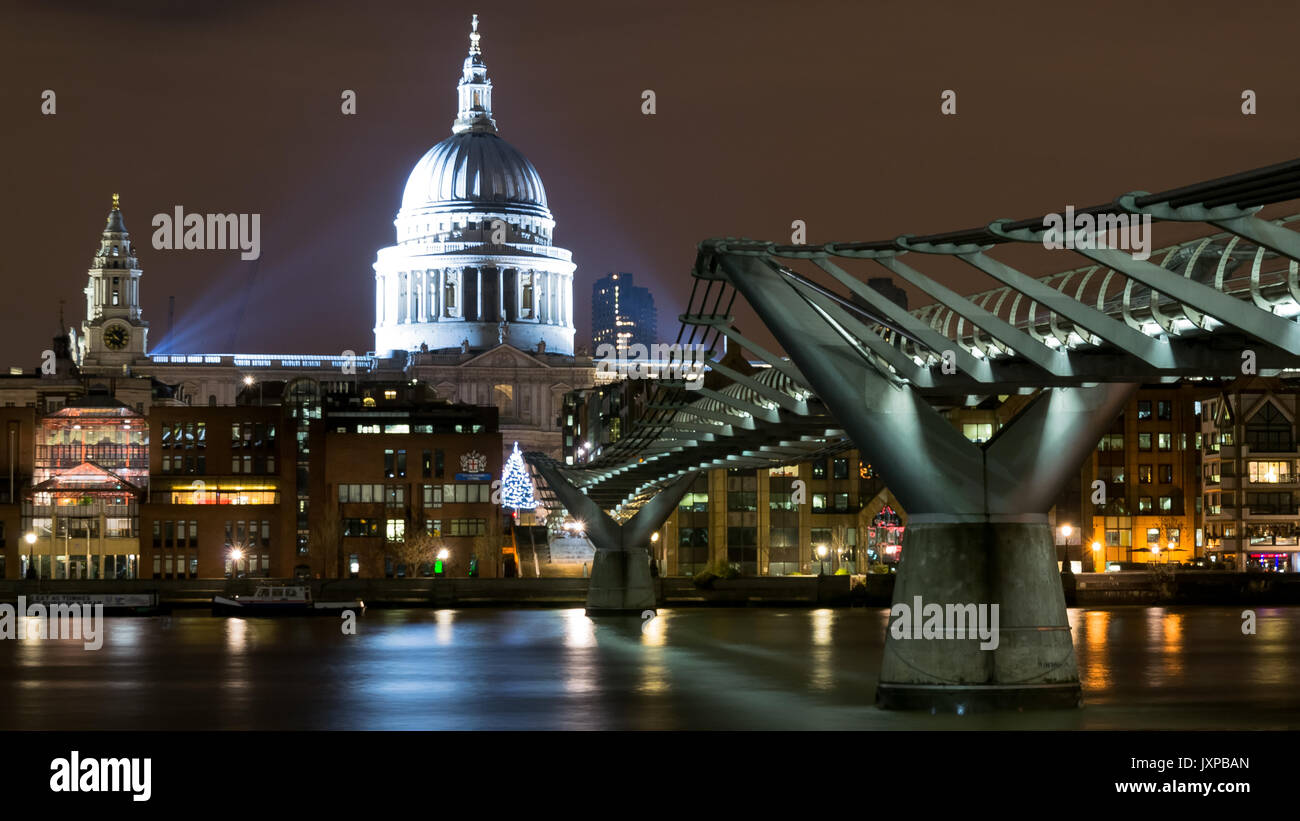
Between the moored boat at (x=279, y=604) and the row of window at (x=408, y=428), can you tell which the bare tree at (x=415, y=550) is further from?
the moored boat at (x=279, y=604)

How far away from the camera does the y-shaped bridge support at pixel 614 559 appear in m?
92.5

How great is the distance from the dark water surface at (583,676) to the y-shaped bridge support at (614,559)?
2157 mm

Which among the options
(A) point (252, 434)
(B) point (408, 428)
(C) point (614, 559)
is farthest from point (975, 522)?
(B) point (408, 428)

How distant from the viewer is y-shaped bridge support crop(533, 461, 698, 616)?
9250 centimetres

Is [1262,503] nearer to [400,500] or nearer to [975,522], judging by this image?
[400,500]

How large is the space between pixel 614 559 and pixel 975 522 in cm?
5564

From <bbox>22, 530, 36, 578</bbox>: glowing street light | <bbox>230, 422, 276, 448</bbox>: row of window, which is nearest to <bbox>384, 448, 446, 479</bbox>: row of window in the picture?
<bbox>230, 422, 276, 448</bbox>: row of window

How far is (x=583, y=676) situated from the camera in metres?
59.0

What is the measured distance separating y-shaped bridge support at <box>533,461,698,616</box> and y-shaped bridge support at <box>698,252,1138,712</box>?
170 ft

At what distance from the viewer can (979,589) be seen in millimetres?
38625

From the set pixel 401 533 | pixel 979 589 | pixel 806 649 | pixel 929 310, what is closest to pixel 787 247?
pixel 929 310

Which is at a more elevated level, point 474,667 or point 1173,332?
point 1173,332
